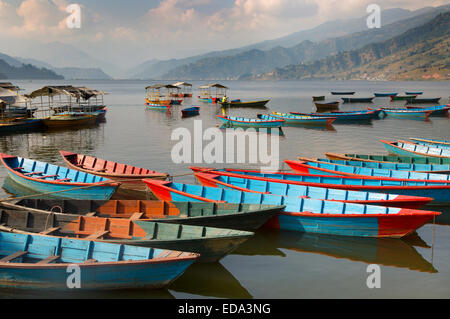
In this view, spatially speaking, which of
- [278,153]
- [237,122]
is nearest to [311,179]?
[278,153]

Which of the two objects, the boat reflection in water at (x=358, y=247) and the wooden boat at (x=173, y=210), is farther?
the wooden boat at (x=173, y=210)

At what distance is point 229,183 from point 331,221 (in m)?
5.39

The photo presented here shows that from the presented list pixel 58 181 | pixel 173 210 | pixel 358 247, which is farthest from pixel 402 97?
pixel 173 210

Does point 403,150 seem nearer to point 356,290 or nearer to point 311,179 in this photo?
point 311,179

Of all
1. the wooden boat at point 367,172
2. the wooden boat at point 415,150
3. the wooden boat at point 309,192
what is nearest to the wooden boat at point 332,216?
the wooden boat at point 309,192

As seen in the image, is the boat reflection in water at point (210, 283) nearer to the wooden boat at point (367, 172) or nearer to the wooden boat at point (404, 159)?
the wooden boat at point (367, 172)

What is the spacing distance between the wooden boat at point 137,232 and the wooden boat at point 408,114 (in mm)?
49260

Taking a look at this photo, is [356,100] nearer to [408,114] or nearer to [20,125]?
[408,114]

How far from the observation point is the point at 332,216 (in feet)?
45.6

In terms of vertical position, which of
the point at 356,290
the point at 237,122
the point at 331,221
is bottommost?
the point at 356,290

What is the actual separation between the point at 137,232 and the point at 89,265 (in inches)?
100

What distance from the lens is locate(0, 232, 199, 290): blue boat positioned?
9727 mm

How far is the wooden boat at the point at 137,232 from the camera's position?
10891 mm

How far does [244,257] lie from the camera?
1350cm
